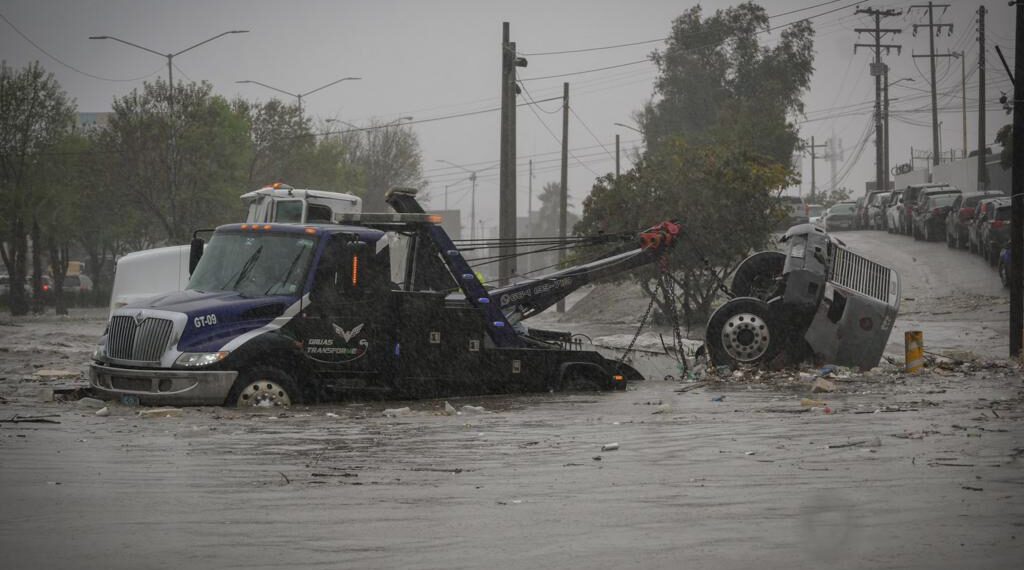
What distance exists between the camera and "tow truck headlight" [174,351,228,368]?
12.9 metres

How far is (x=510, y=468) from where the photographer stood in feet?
31.0

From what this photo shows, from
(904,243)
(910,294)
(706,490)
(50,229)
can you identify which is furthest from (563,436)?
(50,229)

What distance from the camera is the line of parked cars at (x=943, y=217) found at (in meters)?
35.2

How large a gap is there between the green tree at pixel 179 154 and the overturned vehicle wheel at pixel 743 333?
39008mm

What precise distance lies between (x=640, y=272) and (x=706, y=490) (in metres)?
22.0

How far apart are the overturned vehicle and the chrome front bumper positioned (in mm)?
7426

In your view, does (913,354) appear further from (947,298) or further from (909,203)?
(909,203)

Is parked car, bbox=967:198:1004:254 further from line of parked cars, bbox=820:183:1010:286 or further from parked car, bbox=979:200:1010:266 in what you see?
parked car, bbox=979:200:1010:266

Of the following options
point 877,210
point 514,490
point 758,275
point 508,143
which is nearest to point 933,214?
point 877,210

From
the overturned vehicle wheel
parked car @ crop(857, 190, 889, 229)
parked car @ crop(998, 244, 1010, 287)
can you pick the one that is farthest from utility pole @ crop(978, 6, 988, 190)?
the overturned vehicle wheel

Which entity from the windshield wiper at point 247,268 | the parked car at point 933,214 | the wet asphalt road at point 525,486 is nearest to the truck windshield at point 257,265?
the windshield wiper at point 247,268

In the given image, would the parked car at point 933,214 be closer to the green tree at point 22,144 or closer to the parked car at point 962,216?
the parked car at point 962,216

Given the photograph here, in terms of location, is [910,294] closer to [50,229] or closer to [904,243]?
[904,243]

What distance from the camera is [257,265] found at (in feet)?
45.6
